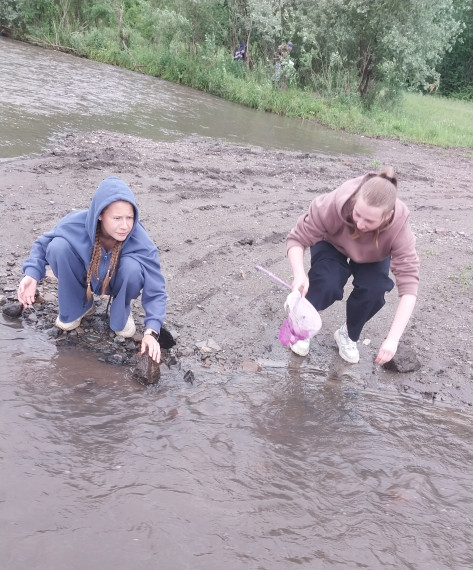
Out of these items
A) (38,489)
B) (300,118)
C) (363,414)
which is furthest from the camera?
(300,118)

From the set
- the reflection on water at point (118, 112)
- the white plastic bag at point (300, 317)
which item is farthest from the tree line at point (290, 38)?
the white plastic bag at point (300, 317)

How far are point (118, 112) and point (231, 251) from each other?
270 inches

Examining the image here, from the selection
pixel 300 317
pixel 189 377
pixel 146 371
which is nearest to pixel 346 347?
pixel 300 317

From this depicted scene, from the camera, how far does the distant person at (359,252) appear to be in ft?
9.46

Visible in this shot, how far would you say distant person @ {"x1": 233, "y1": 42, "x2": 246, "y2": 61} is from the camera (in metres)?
17.5

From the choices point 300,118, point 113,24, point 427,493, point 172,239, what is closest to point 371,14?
point 300,118

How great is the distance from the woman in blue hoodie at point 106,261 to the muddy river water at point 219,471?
0.39 metres

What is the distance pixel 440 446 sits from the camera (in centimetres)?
305

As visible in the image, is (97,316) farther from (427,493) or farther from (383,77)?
(383,77)

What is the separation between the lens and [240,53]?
691 inches

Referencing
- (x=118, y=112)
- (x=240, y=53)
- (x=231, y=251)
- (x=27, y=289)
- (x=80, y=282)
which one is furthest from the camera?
(x=240, y=53)

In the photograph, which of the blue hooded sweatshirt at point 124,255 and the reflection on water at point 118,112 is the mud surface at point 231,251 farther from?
the reflection on water at point 118,112

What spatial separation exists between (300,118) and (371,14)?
14.0 feet

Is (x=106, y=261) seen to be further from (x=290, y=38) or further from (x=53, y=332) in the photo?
(x=290, y=38)
